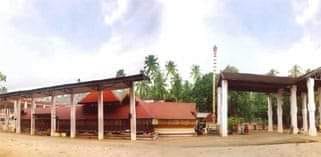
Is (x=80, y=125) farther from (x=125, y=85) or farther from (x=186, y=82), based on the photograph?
(x=186, y=82)

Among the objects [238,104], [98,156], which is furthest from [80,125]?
[238,104]

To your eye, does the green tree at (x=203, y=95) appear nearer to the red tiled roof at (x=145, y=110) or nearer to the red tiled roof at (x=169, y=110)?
the red tiled roof at (x=145, y=110)

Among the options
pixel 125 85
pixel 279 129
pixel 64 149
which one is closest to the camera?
pixel 64 149

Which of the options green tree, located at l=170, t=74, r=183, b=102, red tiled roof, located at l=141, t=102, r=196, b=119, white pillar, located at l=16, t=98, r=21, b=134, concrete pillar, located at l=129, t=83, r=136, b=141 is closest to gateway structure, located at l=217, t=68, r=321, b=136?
red tiled roof, located at l=141, t=102, r=196, b=119

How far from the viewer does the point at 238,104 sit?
79.9m

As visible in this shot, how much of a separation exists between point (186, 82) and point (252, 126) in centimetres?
2827

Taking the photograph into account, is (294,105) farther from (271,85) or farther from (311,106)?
(311,106)

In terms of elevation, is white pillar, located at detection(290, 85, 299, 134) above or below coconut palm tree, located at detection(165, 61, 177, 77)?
below

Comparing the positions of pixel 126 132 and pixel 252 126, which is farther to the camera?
pixel 252 126

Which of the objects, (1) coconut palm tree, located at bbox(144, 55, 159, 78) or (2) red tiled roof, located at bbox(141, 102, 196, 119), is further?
(1) coconut palm tree, located at bbox(144, 55, 159, 78)

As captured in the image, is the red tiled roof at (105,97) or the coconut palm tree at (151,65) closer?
the red tiled roof at (105,97)

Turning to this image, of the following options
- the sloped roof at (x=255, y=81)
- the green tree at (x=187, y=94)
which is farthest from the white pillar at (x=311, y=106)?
the green tree at (x=187, y=94)

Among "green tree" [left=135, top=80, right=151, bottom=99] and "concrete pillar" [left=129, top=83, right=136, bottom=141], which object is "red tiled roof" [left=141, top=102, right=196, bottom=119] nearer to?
"concrete pillar" [left=129, top=83, right=136, bottom=141]

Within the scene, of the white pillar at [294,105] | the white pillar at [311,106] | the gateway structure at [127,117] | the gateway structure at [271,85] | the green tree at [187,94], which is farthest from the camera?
the green tree at [187,94]
